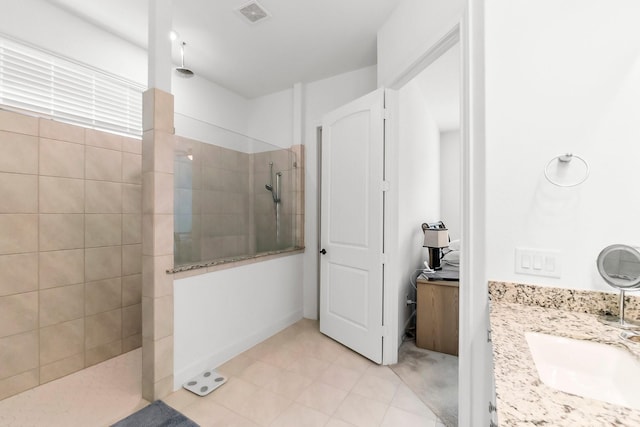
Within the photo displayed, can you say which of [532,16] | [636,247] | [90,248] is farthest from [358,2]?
[90,248]

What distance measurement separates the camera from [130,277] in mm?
2301

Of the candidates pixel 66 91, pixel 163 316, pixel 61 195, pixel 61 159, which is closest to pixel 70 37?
pixel 66 91

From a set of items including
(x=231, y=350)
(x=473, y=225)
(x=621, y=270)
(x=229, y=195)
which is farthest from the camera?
(x=229, y=195)

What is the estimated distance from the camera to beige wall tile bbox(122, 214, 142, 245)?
7.42 feet

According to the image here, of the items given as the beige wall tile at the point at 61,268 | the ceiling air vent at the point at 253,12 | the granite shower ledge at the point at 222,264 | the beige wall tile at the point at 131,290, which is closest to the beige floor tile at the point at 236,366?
the granite shower ledge at the point at 222,264

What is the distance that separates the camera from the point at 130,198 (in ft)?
7.54

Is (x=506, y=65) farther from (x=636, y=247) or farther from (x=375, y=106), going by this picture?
(x=375, y=106)

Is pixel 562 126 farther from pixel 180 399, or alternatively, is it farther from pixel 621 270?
pixel 180 399

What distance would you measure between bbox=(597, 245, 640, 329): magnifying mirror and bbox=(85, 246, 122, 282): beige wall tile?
9.73ft

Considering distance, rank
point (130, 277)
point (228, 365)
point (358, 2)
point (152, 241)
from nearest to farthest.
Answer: point (152, 241), point (358, 2), point (228, 365), point (130, 277)

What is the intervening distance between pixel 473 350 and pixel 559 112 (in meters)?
1.11

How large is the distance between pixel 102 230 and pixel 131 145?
75cm

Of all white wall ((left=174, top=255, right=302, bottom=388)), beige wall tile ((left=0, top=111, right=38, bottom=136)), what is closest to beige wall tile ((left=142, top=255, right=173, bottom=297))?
white wall ((left=174, top=255, right=302, bottom=388))

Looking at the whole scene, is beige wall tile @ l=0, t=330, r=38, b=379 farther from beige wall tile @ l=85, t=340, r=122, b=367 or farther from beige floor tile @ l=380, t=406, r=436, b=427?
beige floor tile @ l=380, t=406, r=436, b=427
